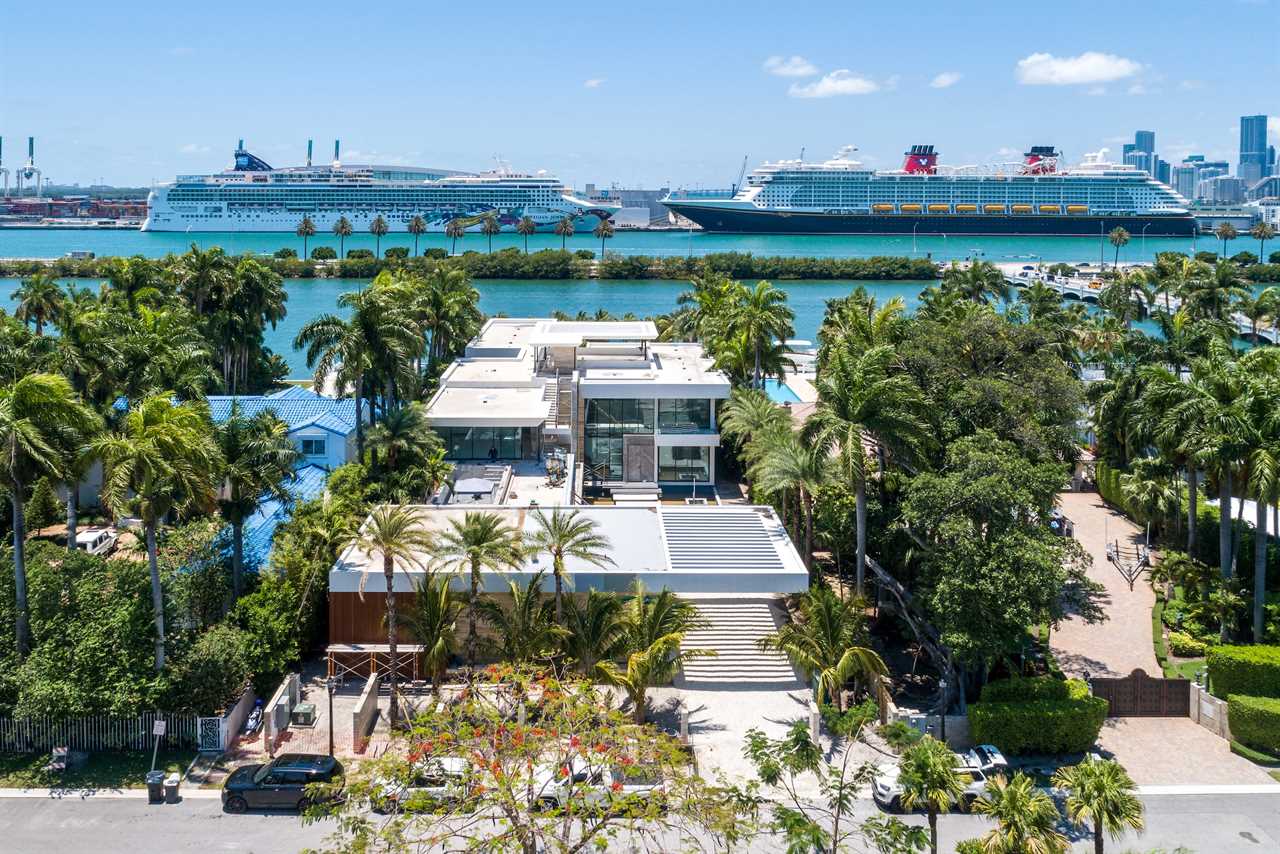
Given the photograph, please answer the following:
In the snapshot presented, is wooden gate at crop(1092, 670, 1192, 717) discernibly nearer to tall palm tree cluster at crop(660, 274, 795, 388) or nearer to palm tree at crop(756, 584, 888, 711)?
palm tree at crop(756, 584, 888, 711)

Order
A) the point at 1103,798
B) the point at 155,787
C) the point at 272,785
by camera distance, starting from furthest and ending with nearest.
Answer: the point at 155,787 < the point at 272,785 < the point at 1103,798

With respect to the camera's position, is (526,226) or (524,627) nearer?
(524,627)

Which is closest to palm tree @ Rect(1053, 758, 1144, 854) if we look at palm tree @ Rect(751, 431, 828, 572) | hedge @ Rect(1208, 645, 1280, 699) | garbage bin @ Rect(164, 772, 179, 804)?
hedge @ Rect(1208, 645, 1280, 699)

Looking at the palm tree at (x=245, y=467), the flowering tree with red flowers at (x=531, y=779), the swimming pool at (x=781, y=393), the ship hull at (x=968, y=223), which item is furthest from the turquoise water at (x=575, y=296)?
the flowering tree with red flowers at (x=531, y=779)

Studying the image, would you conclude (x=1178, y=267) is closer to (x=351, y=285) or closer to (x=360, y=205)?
(x=351, y=285)

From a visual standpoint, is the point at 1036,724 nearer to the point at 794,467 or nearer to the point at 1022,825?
the point at 1022,825

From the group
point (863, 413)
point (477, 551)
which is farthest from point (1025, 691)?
point (477, 551)

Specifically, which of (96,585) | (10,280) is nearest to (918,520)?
(96,585)
